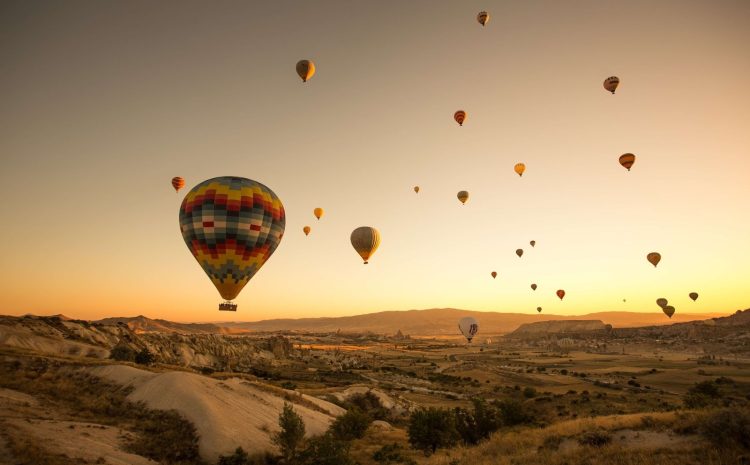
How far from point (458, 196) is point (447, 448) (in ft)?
128

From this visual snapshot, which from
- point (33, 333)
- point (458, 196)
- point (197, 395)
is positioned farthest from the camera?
point (458, 196)

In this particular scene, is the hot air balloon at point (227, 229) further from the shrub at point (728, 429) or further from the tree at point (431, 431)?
the shrub at point (728, 429)

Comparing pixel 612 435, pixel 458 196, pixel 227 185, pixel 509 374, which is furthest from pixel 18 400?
pixel 509 374

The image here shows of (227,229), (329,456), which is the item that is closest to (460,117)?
(227,229)

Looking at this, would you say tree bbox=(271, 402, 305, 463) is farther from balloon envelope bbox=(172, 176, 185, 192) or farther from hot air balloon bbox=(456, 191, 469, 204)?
hot air balloon bbox=(456, 191, 469, 204)

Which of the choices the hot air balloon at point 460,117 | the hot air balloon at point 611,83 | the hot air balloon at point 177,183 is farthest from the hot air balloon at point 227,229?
the hot air balloon at point 611,83

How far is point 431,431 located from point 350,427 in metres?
7.51

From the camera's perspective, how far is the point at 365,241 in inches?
2034

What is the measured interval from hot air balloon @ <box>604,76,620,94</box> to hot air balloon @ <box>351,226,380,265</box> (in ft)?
102

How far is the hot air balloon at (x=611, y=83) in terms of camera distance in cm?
4378

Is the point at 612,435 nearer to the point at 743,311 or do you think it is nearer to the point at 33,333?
the point at 33,333

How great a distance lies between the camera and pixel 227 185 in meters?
34.5

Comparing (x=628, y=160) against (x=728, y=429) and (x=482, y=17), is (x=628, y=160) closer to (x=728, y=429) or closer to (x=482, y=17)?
(x=482, y=17)

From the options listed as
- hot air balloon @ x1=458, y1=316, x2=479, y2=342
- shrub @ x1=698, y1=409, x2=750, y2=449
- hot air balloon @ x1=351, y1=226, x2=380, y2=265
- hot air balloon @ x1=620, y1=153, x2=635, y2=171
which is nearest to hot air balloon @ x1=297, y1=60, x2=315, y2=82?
hot air balloon @ x1=351, y1=226, x2=380, y2=265
